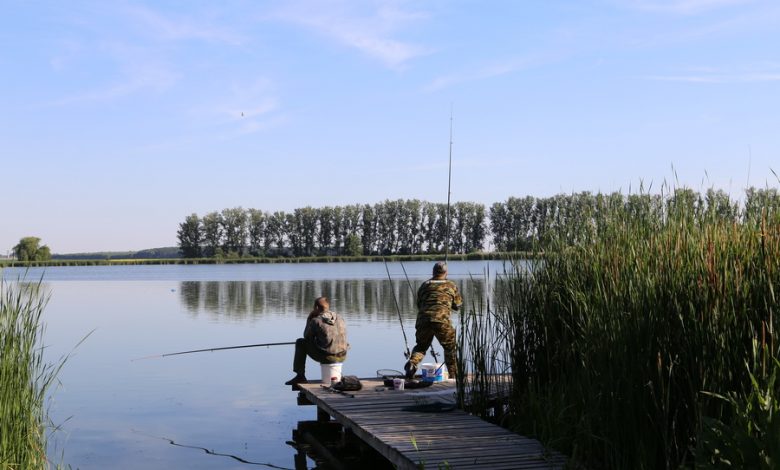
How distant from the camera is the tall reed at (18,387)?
6.02 m

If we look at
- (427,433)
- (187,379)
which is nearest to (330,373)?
(427,433)

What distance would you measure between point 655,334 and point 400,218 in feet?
337

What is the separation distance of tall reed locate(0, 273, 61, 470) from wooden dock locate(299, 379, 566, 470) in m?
2.64

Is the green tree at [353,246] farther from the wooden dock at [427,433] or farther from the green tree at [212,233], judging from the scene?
the wooden dock at [427,433]

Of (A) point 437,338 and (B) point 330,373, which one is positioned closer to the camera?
(A) point 437,338

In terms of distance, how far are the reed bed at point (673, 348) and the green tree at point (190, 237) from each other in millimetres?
105219

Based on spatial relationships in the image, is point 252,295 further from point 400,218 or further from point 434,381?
point 400,218

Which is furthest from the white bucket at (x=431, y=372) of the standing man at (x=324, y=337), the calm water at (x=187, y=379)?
the calm water at (x=187, y=379)

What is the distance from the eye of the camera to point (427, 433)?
24.0 feet

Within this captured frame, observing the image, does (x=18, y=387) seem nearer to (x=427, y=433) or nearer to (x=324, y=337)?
(x=427, y=433)

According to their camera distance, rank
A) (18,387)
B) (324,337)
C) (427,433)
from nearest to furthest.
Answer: (18,387), (427,433), (324,337)

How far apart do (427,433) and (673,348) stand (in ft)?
8.22

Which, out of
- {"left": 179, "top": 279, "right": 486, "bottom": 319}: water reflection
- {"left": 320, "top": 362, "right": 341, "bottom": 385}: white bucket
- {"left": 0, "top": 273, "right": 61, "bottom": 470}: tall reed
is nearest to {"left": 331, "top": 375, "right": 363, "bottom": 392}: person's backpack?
{"left": 320, "top": 362, "right": 341, "bottom": 385}: white bucket

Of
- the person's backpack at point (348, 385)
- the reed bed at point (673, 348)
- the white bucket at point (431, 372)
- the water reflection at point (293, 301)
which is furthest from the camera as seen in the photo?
the water reflection at point (293, 301)
